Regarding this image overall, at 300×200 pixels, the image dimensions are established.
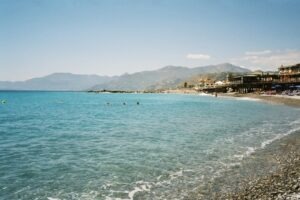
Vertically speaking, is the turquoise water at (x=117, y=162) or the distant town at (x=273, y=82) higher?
the distant town at (x=273, y=82)

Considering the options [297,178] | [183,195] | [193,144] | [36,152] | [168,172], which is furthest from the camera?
[193,144]

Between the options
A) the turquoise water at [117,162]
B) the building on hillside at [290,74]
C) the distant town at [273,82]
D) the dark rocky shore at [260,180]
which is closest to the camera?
the dark rocky shore at [260,180]

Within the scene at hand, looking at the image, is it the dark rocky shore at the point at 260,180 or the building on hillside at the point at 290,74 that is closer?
the dark rocky shore at the point at 260,180

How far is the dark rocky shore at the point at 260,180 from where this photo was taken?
14.3 meters

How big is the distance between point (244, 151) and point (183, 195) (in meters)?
11.1

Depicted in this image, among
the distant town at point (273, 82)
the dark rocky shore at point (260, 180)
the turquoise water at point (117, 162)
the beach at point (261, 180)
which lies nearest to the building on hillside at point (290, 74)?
the distant town at point (273, 82)

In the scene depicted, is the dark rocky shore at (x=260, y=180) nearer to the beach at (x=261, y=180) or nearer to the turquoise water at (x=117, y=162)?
the beach at (x=261, y=180)

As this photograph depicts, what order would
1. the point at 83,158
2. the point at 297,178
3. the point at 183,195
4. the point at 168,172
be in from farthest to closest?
1. the point at 83,158
2. the point at 168,172
3. the point at 297,178
4. the point at 183,195

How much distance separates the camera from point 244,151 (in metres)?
24.6

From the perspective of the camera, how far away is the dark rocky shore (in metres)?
14.3

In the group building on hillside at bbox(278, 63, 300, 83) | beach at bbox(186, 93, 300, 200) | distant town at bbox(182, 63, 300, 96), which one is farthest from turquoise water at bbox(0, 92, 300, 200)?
building on hillside at bbox(278, 63, 300, 83)

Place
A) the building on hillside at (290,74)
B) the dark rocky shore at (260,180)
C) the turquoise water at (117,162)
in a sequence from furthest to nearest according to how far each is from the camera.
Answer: the building on hillside at (290,74), the turquoise water at (117,162), the dark rocky shore at (260,180)

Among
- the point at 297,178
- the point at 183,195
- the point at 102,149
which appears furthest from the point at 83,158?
the point at 297,178

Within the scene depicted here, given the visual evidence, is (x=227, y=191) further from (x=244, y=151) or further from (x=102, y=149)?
(x=102, y=149)
